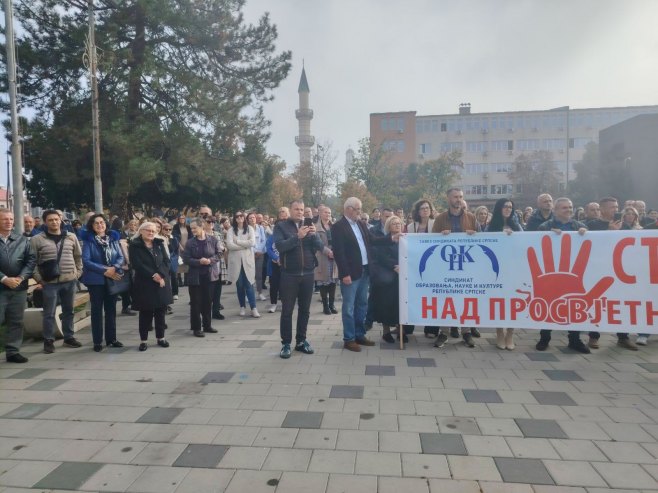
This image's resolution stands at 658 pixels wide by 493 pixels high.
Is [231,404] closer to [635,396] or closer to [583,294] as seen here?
[635,396]

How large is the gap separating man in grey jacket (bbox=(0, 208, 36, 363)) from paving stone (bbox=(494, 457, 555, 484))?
5917mm

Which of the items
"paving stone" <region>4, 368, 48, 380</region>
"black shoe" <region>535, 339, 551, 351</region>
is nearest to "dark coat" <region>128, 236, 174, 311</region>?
"paving stone" <region>4, 368, 48, 380</region>

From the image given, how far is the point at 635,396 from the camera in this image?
4.77 m

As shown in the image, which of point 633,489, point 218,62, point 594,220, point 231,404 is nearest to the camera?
point 633,489

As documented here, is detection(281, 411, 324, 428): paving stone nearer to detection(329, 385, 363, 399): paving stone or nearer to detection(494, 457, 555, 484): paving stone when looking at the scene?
detection(329, 385, 363, 399): paving stone

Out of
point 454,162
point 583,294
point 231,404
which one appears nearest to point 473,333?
point 583,294

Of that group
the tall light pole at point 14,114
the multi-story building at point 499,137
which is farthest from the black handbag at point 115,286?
the multi-story building at point 499,137

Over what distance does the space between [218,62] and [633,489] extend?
18786mm

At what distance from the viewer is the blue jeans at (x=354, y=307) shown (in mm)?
6574

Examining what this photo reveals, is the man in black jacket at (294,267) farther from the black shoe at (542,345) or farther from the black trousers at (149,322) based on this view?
the black shoe at (542,345)

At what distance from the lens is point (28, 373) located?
5809mm

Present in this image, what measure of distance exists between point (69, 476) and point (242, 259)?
5968 mm

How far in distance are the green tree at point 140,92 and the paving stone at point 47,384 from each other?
10.7 metres

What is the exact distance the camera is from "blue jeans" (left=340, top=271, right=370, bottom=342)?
259 inches
